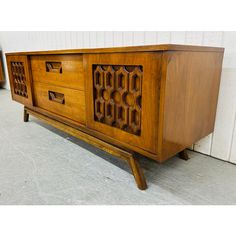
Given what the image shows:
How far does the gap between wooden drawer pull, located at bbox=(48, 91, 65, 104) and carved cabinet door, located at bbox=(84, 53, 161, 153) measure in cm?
22

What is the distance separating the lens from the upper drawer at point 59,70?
0.81 meters

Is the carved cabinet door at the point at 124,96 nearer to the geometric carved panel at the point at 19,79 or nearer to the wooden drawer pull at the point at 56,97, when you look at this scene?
the wooden drawer pull at the point at 56,97

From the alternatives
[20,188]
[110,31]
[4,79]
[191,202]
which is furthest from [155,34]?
[4,79]

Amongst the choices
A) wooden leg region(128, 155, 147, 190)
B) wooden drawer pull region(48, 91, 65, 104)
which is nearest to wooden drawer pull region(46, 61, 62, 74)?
wooden drawer pull region(48, 91, 65, 104)

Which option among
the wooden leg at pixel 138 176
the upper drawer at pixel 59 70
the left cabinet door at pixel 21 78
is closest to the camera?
the wooden leg at pixel 138 176

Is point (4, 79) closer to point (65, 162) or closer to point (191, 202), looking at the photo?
point (65, 162)

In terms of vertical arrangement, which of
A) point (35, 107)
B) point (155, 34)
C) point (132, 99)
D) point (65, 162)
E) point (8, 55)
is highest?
point (155, 34)

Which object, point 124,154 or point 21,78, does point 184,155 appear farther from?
point 21,78

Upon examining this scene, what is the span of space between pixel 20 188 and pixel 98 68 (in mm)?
495

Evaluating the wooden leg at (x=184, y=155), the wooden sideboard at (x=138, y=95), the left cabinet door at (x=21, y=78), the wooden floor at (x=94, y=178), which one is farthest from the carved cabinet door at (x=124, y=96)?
the left cabinet door at (x=21, y=78)

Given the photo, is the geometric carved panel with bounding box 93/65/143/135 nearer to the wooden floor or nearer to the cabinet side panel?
the cabinet side panel

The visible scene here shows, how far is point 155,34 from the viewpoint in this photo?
1.03 metres

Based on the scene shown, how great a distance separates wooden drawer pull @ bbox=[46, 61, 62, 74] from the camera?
36.2 inches

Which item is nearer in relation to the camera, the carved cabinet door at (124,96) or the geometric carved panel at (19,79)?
the carved cabinet door at (124,96)
